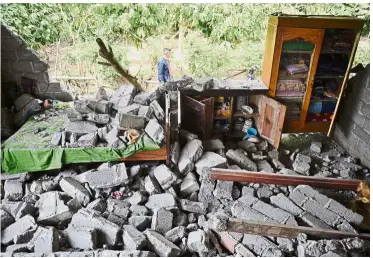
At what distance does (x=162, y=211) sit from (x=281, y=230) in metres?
1.49

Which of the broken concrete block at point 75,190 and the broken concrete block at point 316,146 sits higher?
the broken concrete block at point 75,190

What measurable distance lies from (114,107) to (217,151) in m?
1.93

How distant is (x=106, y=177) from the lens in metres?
4.31

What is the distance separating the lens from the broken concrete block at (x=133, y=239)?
3.43 metres

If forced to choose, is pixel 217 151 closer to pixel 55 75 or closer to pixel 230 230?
pixel 230 230

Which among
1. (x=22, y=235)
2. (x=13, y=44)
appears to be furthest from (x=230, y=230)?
(x=13, y=44)

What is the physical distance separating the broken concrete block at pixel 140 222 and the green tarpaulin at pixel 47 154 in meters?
0.97

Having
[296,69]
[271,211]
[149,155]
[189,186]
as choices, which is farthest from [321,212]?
[296,69]

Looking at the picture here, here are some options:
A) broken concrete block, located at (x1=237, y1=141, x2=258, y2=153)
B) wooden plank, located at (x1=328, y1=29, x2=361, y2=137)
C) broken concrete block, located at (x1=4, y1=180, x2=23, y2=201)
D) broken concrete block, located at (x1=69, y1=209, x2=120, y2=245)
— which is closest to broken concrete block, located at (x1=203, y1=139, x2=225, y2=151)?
broken concrete block, located at (x1=237, y1=141, x2=258, y2=153)

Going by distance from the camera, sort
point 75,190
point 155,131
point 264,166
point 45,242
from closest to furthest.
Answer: point 45,242 < point 75,190 < point 155,131 < point 264,166

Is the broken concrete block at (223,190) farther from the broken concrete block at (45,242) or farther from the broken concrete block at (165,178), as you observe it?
the broken concrete block at (45,242)

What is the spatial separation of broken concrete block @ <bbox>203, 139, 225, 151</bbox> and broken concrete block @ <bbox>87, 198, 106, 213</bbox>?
73.8 inches

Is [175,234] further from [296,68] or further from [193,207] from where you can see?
[296,68]

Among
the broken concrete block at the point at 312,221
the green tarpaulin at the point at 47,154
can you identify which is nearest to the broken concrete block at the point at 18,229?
the green tarpaulin at the point at 47,154
